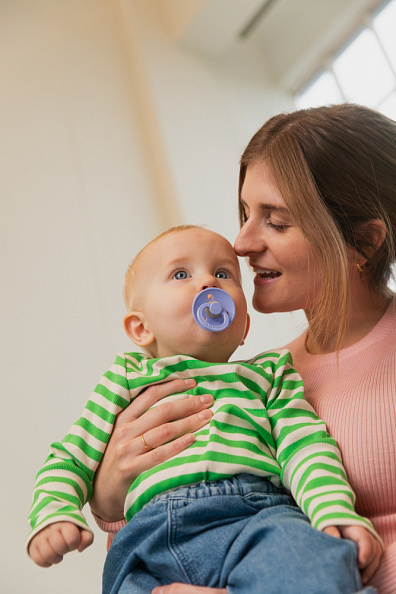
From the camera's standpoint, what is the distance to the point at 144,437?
1.18 metres

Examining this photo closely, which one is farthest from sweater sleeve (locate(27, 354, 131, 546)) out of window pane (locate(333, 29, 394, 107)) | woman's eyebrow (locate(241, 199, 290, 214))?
window pane (locate(333, 29, 394, 107))

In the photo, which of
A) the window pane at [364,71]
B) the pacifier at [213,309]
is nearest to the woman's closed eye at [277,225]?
the pacifier at [213,309]

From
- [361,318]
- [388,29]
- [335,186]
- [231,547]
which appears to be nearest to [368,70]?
Answer: [388,29]

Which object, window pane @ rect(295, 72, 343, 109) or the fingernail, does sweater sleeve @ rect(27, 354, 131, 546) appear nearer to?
the fingernail

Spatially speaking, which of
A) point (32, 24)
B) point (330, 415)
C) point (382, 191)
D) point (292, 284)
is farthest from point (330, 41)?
point (330, 415)

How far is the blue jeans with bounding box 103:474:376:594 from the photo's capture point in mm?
835

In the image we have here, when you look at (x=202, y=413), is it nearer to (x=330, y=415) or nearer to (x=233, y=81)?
(x=330, y=415)

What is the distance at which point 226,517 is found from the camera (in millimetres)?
1021

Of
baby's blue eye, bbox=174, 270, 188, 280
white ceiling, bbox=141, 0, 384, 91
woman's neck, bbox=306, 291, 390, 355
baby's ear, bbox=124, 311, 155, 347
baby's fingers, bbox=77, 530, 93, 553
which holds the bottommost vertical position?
baby's fingers, bbox=77, 530, 93, 553

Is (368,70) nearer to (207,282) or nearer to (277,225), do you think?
(277,225)

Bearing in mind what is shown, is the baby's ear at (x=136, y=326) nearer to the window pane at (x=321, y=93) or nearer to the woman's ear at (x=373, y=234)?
the woman's ear at (x=373, y=234)

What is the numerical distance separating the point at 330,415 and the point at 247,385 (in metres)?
0.18

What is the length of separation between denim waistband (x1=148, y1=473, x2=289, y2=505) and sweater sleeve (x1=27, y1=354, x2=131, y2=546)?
0.53ft

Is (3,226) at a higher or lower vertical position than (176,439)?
higher
